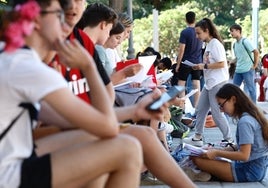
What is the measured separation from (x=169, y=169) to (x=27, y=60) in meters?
1.41

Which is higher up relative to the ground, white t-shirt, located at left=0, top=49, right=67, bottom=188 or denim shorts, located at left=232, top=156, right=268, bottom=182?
white t-shirt, located at left=0, top=49, right=67, bottom=188

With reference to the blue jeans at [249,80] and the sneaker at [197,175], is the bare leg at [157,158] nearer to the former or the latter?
the sneaker at [197,175]

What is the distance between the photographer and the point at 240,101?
19.2 feet

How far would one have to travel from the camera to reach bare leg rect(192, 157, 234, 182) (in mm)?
5867

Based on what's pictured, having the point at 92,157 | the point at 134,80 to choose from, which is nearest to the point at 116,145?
the point at 92,157

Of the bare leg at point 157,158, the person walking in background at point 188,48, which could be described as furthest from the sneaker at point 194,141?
the bare leg at point 157,158

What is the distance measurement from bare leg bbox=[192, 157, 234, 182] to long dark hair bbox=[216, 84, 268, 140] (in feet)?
1.56

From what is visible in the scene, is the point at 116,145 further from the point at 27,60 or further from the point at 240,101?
the point at 240,101

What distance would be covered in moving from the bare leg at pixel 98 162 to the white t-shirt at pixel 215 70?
5311 millimetres

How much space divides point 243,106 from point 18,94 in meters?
3.47

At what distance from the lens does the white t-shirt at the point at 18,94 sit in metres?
2.65

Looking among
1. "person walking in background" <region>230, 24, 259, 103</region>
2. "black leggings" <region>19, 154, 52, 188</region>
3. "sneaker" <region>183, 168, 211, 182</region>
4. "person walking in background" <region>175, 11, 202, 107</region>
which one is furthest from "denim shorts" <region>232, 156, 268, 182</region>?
"person walking in background" <region>230, 24, 259, 103</region>

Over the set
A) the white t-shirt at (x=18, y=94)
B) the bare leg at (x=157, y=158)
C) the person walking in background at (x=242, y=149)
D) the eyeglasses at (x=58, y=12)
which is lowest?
the person walking in background at (x=242, y=149)

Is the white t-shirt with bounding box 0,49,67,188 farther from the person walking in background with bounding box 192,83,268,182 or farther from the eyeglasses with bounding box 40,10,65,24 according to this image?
the person walking in background with bounding box 192,83,268,182
